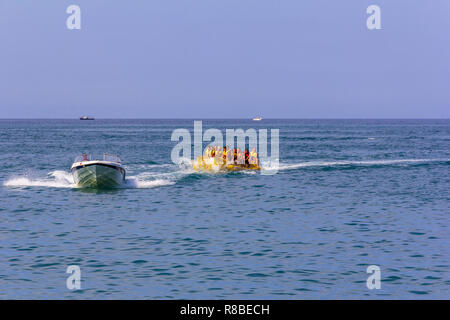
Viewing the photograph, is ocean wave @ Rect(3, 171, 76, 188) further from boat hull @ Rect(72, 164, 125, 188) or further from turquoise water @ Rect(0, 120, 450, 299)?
boat hull @ Rect(72, 164, 125, 188)

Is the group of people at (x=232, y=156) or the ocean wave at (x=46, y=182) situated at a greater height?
the group of people at (x=232, y=156)

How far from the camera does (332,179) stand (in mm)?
47344

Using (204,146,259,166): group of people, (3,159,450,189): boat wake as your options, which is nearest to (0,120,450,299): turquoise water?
(3,159,450,189): boat wake

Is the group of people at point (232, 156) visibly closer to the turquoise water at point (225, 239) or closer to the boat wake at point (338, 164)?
the boat wake at point (338, 164)

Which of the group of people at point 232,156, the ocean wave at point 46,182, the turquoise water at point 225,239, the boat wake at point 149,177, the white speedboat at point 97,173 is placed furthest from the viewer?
the group of people at point 232,156

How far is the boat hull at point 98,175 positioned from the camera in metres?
38.1

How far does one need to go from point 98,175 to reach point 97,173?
19 cm

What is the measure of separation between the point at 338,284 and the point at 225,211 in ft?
45.8

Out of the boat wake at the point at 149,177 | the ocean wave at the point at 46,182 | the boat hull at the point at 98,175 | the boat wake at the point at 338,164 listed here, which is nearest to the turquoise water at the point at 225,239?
the ocean wave at the point at 46,182

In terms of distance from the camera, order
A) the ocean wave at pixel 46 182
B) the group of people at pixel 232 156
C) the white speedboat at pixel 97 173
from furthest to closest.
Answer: the group of people at pixel 232 156 → the ocean wave at pixel 46 182 → the white speedboat at pixel 97 173

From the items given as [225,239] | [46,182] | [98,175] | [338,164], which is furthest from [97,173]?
[338,164]

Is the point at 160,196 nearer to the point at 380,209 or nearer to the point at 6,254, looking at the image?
the point at 380,209

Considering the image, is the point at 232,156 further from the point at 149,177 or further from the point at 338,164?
the point at 338,164

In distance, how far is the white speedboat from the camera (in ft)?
125
